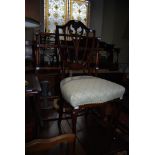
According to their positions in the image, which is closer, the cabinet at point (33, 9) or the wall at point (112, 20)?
the cabinet at point (33, 9)

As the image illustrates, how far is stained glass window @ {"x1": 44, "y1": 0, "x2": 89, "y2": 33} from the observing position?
591 centimetres

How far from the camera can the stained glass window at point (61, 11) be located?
19.4ft

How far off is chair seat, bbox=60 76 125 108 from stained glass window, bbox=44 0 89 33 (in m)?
5.20

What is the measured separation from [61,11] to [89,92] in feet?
18.4

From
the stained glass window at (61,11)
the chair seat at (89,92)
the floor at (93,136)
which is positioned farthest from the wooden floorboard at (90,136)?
the stained glass window at (61,11)

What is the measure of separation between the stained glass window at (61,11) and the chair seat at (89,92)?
5.20 meters

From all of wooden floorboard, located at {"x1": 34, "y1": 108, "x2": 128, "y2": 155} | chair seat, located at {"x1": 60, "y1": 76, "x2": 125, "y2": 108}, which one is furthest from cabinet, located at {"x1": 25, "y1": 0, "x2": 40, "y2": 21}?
chair seat, located at {"x1": 60, "y1": 76, "x2": 125, "y2": 108}

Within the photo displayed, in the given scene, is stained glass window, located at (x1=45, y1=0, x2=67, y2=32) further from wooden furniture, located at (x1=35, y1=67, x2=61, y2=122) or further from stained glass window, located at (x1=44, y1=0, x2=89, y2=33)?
wooden furniture, located at (x1=35, y1=67, x2=61, y2=122)

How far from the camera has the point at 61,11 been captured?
6066 mm

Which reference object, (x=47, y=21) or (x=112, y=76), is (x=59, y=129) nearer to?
(x=112, y=76)

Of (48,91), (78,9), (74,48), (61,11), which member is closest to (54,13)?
(61,11)

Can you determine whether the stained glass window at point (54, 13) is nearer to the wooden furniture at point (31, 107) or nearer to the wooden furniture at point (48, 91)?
the wooden furniture at point (48, 91)

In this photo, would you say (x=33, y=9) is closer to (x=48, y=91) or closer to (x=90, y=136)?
(x=48, y=91)
